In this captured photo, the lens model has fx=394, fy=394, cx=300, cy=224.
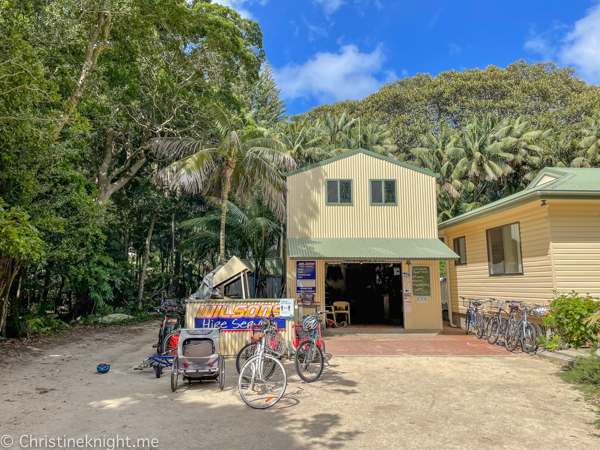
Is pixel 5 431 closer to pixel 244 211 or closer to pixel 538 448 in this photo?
pixel 538 448

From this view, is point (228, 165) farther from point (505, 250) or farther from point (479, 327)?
point (479, 327)

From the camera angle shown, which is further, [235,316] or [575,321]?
[235,316]

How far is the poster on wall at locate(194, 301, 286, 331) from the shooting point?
28.1 ft

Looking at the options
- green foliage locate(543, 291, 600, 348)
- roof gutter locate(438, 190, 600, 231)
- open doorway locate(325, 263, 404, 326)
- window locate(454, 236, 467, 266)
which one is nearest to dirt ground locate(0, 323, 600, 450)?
green foliage locate(543, 291, 600, 348)

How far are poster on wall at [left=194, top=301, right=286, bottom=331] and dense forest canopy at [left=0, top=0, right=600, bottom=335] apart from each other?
11.6 ft

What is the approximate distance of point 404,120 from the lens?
119ft

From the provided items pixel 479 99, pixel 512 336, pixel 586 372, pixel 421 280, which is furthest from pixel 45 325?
pixel 479 99

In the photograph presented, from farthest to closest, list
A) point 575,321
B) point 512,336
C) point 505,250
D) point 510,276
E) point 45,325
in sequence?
point 45,325, point 505,250, point 510,276, point 512,336, point 575,321

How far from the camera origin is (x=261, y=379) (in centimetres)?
566

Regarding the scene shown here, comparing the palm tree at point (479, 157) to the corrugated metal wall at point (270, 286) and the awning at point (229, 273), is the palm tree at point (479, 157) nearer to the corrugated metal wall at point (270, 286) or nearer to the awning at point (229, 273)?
the corrugated metal wall at point (270, 286)

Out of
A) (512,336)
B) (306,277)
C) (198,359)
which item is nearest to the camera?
(198,359)

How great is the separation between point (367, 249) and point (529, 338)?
15.6 feet

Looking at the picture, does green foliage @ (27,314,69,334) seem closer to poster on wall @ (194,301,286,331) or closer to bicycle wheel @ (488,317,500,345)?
poster on wall @ (194,301,286,331)

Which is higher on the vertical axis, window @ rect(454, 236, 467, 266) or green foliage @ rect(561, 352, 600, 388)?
window @ rect(454, 236, 467, 266)
